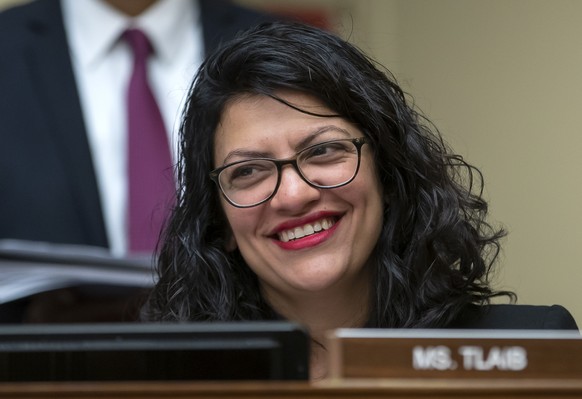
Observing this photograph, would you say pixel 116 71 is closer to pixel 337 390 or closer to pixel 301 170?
pixel 301 170

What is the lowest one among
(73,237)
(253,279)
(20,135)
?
(253,279)

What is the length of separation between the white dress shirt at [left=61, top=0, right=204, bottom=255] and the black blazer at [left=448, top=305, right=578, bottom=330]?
92 centimetres

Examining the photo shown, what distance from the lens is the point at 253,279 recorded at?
85.0 inches

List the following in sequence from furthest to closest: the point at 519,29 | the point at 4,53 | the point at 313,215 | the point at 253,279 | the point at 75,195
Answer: the point at 519,29 → the point at 4,53 → the point at 75,195 → the point at 253,279 → the point at 313,215

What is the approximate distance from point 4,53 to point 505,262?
5.91 ft

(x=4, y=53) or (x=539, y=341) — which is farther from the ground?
(x=4, y=53)

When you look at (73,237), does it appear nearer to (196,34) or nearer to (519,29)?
(196,34)

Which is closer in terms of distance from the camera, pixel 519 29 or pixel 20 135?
pixel 20 135

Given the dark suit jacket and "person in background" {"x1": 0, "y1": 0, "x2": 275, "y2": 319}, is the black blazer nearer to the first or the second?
"person in background" {"x1": 0, "y1": 0, "x2": 275, "y2": 319}

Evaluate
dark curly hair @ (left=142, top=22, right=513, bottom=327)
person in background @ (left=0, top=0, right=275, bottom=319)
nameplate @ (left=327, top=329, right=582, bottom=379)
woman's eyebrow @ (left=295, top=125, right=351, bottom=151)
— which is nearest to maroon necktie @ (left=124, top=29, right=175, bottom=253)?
person in background @ (left=0, top=0, right=275, bottom=319)

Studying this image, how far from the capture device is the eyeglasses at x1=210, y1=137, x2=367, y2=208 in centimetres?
192

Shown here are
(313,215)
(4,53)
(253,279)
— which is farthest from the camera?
(4,53)

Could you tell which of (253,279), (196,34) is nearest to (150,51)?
(196,34)

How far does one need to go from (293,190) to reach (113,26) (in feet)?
3.64
